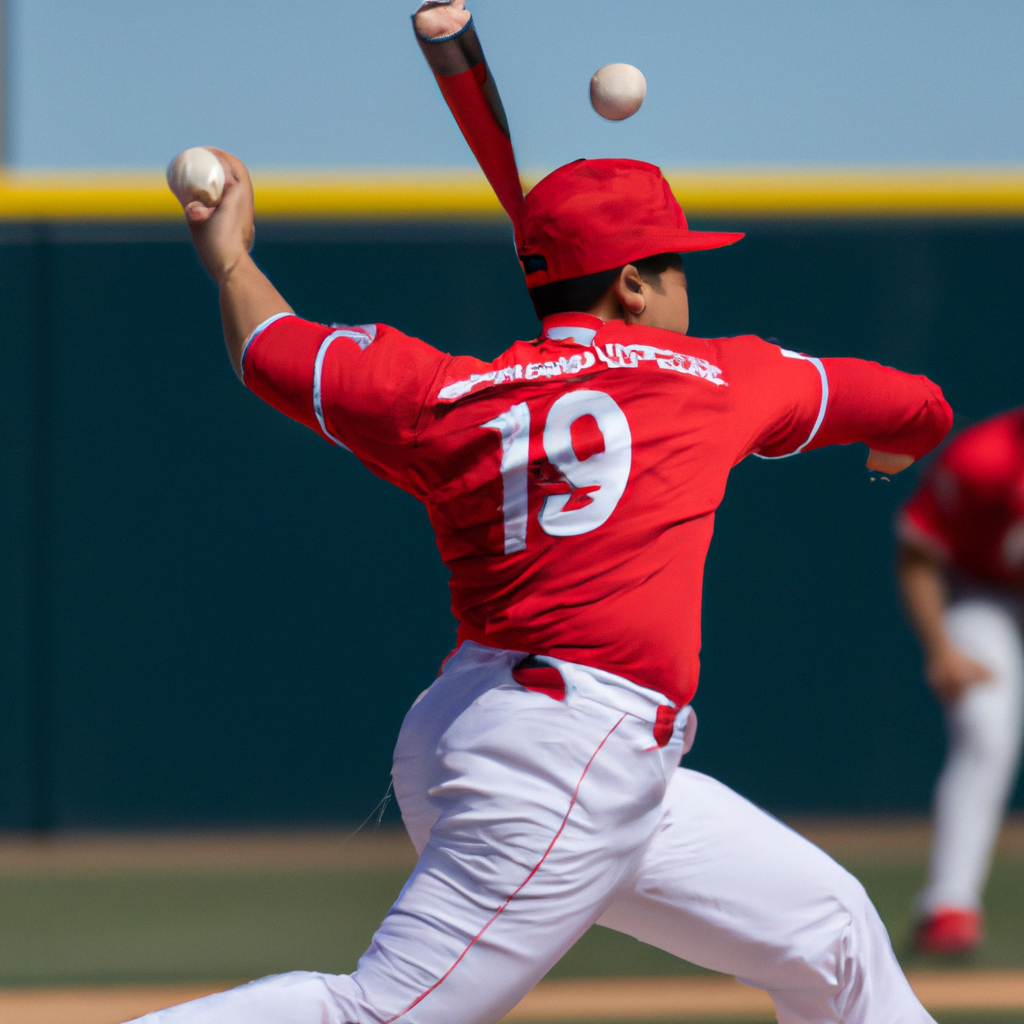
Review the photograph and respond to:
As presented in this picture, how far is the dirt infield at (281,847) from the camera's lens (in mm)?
4523

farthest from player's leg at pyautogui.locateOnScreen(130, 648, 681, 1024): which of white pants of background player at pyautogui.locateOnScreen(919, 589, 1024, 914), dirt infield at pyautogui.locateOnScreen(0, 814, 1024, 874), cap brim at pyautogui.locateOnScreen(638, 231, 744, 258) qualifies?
dirt infield at pyautogui.locateOnScreen(0, 814, 1024, 874)

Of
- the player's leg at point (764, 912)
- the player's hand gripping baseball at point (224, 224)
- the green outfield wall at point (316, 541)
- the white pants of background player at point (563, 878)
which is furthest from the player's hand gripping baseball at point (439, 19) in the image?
the green outfield wall at point (316, 541)

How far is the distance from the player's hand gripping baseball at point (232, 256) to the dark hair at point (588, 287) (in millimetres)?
365

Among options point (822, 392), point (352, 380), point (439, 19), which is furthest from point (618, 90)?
point (352, 380)

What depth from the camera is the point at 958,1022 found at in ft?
9.98

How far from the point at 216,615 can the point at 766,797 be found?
203cm

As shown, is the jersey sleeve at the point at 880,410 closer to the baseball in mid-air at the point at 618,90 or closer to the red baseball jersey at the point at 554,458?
the red baseball jersey at the point at 554,458

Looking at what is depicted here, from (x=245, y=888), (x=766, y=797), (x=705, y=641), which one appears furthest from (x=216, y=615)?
(x=766, y=797)

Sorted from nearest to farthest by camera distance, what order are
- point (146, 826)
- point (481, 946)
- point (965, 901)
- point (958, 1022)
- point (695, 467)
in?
point (481, 946)
point (695, 467)
point (958, 1022)
point (965, 901)
point (146, 826)

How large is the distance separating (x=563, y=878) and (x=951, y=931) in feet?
7.34

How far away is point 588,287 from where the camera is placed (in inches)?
72.6

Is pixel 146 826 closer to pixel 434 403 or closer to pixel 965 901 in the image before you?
pixel 965 901

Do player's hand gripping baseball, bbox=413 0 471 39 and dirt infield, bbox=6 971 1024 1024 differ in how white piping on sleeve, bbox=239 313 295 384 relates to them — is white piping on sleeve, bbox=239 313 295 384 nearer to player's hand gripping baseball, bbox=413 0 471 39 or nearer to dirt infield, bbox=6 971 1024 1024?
player's hand gripping baseball, bbox=413 0 471 39

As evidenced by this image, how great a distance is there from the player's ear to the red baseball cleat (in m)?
2.36
